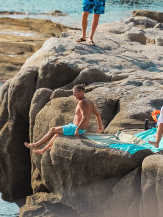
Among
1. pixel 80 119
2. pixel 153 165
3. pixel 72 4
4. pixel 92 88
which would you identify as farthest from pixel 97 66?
pixel 72 4

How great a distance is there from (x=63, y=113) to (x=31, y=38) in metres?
15.5

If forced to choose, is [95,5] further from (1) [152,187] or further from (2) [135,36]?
(1) [152,187]

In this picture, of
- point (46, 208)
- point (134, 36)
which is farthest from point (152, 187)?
point (134, 36)

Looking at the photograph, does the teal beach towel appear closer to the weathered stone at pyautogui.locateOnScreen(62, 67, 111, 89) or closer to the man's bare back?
the man's bare back

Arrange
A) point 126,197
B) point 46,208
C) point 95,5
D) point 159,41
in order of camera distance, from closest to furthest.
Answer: point 126,197 < point 46,208 < point 95,5 < point 159,41

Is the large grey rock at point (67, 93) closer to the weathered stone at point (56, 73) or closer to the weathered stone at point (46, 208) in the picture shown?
the weathered stone at point (56, 73)

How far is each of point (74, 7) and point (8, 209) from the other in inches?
1180

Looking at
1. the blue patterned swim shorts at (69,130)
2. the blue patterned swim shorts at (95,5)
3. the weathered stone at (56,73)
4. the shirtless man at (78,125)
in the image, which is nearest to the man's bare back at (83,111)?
the shirtless man at (78,125)

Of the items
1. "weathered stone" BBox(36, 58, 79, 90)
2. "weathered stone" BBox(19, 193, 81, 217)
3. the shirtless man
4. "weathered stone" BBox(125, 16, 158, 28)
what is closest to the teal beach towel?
the shirtless man

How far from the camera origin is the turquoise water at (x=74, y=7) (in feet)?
117

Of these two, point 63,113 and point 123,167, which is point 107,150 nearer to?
point 123,167

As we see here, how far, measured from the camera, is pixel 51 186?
322 inches

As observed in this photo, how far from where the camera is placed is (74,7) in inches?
1547

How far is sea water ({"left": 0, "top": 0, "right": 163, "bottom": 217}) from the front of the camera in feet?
112
